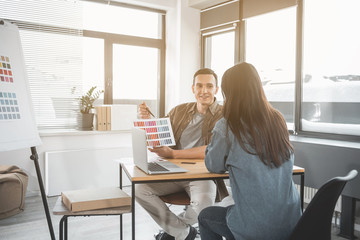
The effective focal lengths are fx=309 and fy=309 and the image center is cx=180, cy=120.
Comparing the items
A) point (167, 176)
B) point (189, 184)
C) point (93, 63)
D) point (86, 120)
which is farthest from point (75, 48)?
point (167, 176)

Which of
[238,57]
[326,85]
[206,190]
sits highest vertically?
[238,57]

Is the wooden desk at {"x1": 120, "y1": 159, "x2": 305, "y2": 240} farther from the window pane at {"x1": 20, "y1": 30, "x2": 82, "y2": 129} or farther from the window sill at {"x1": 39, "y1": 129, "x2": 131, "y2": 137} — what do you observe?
the window pane at {"x1": 20, "y1": 30, "x2": 82, "y2": 129}

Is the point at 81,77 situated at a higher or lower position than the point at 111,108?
higher

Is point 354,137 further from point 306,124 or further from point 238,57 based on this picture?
point 238,57

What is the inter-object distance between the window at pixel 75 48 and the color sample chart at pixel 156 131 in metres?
2.33

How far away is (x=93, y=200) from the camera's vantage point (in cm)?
166

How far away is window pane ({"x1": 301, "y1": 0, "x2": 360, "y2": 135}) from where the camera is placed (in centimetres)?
279

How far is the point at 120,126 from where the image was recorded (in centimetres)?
407

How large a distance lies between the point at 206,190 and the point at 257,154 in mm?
910

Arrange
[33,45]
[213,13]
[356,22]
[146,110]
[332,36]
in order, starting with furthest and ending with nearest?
1. [213,13]
2. [33,45]
3. [332,36]
4. [356,22]
5. [146,110]

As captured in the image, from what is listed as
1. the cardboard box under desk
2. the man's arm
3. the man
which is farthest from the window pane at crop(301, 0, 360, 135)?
the cardboard box under desk

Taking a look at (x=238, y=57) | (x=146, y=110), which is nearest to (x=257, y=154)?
(x=146, y=110)

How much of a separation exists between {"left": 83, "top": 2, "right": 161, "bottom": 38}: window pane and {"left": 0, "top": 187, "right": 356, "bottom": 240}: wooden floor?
2451 mm

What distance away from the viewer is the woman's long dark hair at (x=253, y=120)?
4.38ft
